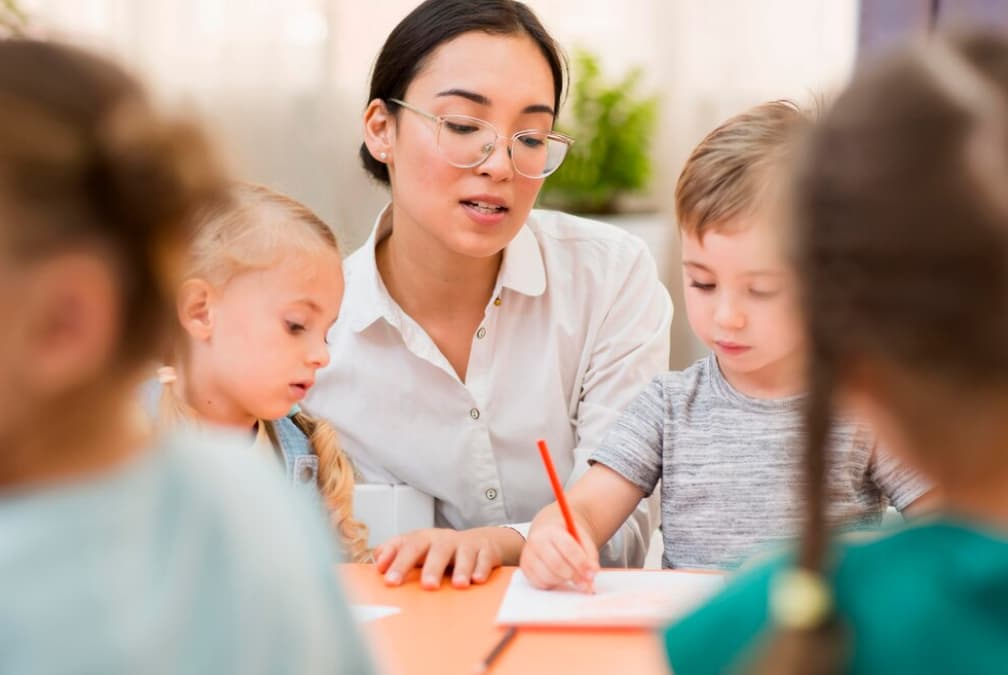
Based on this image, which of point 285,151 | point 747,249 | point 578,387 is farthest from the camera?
point 285,151

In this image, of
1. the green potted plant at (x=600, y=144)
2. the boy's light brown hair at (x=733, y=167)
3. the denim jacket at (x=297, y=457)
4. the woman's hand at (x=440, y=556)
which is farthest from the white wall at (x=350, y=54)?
the woman's hand at (x=440, y=556)

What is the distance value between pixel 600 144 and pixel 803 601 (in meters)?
2.85

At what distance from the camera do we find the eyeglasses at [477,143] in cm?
174

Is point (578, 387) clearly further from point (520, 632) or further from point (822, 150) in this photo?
point (822, 150)

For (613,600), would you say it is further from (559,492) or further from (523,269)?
(523,269)

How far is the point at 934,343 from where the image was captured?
51cm

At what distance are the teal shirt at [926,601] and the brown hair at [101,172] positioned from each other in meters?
0.36

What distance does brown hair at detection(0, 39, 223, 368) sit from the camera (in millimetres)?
511

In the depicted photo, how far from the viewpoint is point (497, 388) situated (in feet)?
6.01

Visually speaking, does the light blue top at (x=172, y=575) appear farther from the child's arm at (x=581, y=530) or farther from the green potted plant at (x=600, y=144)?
the green potted plant at (x=600, y=144)

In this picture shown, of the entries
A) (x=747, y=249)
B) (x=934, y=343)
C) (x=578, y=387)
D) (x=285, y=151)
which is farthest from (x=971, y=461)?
(x=285, y=151)

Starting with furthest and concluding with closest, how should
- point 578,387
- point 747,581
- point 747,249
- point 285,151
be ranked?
1. point 285,151
2. point 578,387
3. point 747,249
4. point 747,581

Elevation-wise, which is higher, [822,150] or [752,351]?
[822,150]

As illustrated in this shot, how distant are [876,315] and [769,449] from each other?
963mm
